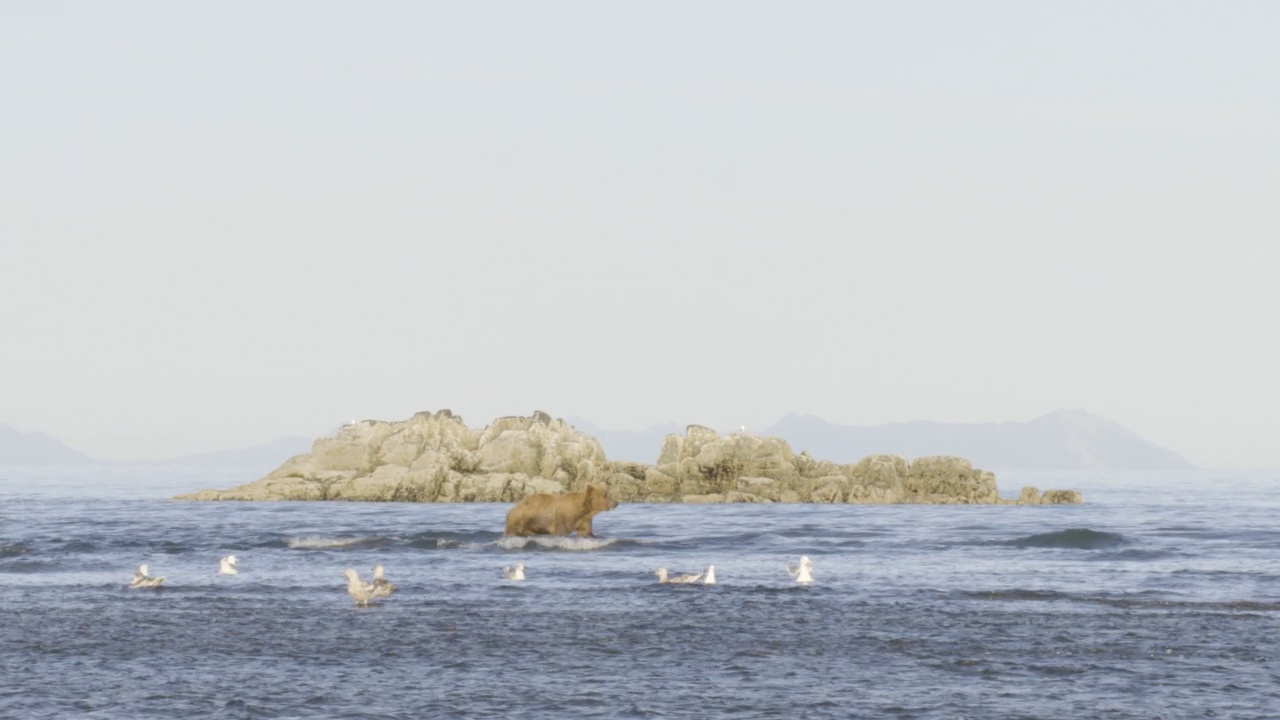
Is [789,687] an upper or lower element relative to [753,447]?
lower

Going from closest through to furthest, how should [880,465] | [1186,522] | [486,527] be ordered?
[486,527]
[1186,522]
[880,465]

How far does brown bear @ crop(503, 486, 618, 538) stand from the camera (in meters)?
50.3

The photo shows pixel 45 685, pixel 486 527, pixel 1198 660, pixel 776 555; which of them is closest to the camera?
pixel 45 685

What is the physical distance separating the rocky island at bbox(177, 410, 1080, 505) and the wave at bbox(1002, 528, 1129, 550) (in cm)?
A: 4108

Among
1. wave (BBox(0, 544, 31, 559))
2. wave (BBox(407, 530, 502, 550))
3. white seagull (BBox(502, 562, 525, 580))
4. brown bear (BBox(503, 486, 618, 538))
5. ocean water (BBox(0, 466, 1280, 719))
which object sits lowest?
ocean water (BBox(0, 466, 1280, 719))

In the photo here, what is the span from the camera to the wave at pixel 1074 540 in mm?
51781

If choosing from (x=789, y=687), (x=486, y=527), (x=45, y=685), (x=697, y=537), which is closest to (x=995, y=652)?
(x=789, y=687)

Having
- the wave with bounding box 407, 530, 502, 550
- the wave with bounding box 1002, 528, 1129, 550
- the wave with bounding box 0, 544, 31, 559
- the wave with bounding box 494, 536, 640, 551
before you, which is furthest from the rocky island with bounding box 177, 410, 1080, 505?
the wave with bounding box 0, 544, 31, 559

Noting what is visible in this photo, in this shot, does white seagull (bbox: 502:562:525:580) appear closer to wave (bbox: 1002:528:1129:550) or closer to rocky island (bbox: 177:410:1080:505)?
wave (bbox: 1002:528:1129:550)

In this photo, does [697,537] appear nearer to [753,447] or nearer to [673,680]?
[673,680]

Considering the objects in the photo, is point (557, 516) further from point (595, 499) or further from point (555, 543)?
point (555, 543)

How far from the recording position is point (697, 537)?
55094 mm

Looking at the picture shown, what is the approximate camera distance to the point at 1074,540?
173 feet

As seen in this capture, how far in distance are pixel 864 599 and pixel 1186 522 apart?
43.5m
